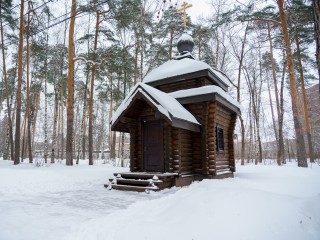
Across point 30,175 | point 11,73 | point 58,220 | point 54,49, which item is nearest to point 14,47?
point 11,73

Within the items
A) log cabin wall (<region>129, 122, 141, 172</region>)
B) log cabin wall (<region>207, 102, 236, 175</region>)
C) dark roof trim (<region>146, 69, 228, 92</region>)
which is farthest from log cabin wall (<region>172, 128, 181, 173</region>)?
dark roof trim (<region>146, 69, 228, 92</region>)

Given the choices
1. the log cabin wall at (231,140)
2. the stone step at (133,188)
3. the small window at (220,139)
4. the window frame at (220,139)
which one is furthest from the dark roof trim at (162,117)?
the log cabin wall at (231,140)

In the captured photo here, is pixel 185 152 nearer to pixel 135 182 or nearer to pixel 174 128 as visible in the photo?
pixel 174 128

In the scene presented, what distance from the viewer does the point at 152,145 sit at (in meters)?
10.1

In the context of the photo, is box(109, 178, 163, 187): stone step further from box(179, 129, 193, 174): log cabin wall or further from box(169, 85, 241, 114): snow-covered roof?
box(169, 85, 241, 114): snow-covered roof

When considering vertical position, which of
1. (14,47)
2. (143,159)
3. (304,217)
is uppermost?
(14,47)

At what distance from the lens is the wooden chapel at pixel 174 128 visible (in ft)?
29.2

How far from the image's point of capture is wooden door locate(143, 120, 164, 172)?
9914 millimetres

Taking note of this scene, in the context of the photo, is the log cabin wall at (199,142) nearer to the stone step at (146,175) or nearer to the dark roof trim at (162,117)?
the dark roof trim at (162,117)

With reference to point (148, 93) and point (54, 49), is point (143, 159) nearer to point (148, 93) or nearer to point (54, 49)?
point (148, 93)

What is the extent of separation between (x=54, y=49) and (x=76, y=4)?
8.18m

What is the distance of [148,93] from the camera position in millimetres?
9031

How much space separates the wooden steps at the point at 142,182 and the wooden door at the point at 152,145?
985mm

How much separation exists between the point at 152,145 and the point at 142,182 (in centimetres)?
204
